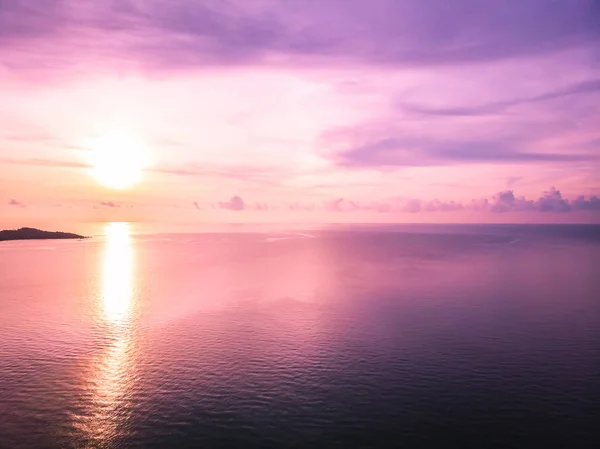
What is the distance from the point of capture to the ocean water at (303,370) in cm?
5912

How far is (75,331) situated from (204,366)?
46.6 metres

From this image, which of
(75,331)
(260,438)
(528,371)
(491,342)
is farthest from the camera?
(75,331)

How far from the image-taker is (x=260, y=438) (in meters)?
57.4

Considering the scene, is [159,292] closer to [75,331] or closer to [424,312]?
[75,331]

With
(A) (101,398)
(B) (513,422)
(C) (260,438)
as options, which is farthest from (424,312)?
(A) (101,398)

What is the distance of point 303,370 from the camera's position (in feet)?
266

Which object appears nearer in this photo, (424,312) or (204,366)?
(204,366)

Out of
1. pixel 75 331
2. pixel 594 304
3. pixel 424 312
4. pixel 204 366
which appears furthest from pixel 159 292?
pixel 594 304

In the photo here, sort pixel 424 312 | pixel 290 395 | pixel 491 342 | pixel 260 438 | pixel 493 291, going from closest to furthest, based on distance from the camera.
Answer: pixel 260 438 → pixel 290 395 → pixel 491 342 → pixel 424 312 → pixel 493 291

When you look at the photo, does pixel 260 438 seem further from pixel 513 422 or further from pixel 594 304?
pixel 594 304

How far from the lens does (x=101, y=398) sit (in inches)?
2781

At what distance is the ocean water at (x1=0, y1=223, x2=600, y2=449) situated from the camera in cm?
5912

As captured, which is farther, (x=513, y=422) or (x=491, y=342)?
(x=491, y=342)

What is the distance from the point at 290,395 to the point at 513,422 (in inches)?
1286
